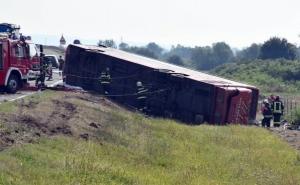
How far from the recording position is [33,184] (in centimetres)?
984

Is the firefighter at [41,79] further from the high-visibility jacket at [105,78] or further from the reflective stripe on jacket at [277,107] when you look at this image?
the reflective stripe on jacket at [277,107]

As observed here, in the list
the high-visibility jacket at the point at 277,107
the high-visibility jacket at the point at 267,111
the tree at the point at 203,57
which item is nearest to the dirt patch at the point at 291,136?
the high-visibility jacket at the point at 267,111

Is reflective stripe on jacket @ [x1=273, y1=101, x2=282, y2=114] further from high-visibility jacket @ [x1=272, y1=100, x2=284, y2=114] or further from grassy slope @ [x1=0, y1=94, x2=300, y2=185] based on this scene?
grassy slope @ [x1=0, y1=94, x2=300, y2=185]

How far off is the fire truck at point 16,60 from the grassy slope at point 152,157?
4092 millimetres

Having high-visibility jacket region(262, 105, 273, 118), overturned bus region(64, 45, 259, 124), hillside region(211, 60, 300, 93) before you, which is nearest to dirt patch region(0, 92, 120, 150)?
overturned bus region(64, 45, 259, 124)

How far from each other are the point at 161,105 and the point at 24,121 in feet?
38.0

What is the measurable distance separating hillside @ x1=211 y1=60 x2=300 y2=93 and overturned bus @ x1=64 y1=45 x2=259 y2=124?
30.0 meters

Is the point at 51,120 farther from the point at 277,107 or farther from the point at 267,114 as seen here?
the point at 277,107

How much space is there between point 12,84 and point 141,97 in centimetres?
528

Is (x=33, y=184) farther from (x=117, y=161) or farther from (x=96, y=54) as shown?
(x=96, y=54)

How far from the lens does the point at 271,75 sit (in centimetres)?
6794

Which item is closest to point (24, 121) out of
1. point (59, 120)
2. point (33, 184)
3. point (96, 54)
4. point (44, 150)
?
point (59, 120)

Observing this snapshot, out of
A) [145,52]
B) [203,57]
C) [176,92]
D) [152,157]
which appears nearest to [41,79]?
[176,92]

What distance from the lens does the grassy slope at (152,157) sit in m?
11.2
